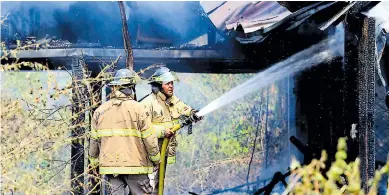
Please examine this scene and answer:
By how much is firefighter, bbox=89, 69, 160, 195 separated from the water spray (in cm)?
125

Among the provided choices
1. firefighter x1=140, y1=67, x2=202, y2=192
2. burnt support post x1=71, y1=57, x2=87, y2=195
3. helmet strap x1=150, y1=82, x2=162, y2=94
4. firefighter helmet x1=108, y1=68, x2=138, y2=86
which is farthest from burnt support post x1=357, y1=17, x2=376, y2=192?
burnt support post x1=71, y1=57, x2=87, y2=195

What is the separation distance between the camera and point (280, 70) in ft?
26.3

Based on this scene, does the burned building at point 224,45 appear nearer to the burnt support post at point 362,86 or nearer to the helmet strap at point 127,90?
the burnt support post at point 362,86

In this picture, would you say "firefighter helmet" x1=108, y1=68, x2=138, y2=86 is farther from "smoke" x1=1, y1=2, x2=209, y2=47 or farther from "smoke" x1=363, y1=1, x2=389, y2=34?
"smoke" x1=363, y1=1, x2=389, y2=34

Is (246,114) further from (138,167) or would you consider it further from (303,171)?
(303,171)

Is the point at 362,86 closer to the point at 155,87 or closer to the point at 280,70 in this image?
the point at 280,70

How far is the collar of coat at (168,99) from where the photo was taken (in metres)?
6.98

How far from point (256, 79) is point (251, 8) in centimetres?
97

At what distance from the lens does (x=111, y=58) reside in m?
7.43

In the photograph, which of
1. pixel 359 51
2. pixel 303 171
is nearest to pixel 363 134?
pixel 359 51

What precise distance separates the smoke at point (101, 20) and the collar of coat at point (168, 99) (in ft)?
2.32

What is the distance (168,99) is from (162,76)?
26 centimetres

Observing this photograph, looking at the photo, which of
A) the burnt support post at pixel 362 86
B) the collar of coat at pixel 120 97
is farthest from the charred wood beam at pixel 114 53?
the burnt support post at pixel 362 86

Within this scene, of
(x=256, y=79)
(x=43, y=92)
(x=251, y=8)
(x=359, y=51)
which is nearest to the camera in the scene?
(x=43, y=92)
